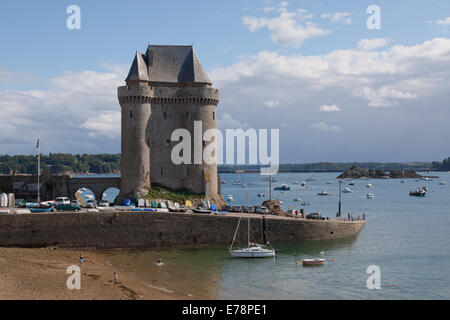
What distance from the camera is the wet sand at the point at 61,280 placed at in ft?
109

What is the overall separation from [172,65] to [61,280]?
32.8 metres

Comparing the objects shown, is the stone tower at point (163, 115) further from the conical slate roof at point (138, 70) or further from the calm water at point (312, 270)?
the calm water at point (312, 270)

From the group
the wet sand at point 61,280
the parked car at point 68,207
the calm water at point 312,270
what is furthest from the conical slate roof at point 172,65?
the wet sand at point 61,280

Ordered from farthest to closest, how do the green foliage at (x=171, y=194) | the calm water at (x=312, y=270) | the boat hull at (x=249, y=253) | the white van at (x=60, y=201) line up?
the green foliage at (x=171, y=194)
the white van at (x=60, y=201)
the boat hull at (x=249, y=253)
the calm water at (x=312, y=270)

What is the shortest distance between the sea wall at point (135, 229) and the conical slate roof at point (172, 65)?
18296 mm

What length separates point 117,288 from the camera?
3512 cm

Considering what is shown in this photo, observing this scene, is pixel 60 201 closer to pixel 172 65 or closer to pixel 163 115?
pixel 163 115

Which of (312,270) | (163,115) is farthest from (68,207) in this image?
(312,270)

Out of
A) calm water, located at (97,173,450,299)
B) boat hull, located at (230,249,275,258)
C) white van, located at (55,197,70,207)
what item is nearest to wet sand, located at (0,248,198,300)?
calm water, located at (97,173,450,299)

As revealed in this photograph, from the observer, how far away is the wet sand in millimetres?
33094
